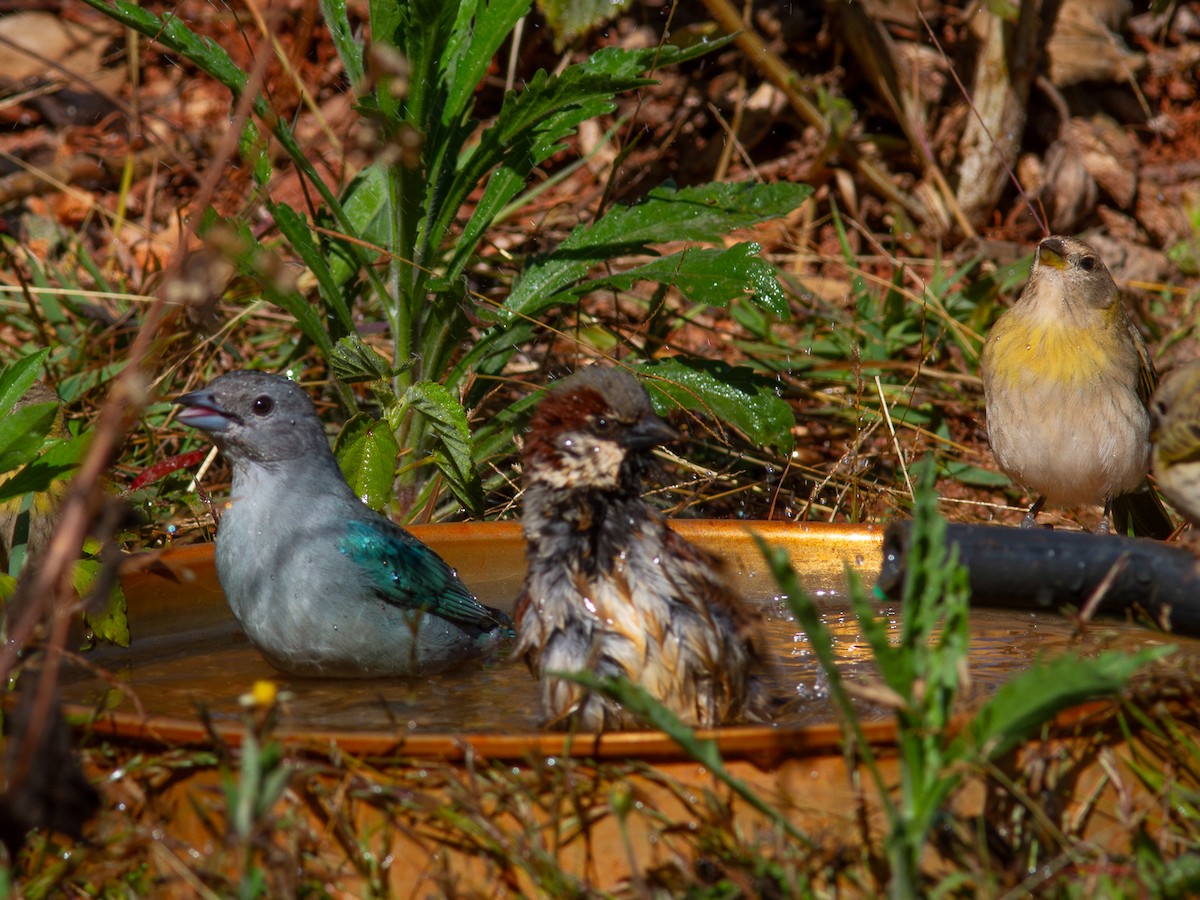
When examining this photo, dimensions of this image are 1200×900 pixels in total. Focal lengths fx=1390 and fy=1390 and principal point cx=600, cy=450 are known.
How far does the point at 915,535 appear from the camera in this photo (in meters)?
A: 2.43

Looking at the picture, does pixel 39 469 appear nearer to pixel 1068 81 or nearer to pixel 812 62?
pixel 812 62

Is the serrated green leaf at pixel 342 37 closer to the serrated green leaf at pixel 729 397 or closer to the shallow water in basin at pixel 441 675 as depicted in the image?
the serrated green leaf at pixel 729 397

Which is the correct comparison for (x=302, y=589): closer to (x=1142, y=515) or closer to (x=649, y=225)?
(x=649, y=225)

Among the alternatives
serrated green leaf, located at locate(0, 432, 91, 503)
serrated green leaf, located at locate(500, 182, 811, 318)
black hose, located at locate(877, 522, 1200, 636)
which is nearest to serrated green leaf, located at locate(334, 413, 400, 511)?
serrated green leaf, located at locate(500, 182, 811, 318)

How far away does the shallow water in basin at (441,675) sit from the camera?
3408mm

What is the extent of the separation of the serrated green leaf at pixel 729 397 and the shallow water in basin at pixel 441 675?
2.34 ft

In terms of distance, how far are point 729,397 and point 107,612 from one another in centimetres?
A: 226

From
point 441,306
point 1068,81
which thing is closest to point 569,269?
point 441,306

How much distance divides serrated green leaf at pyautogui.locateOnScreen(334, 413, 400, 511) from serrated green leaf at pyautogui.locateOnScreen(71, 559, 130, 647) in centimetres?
105

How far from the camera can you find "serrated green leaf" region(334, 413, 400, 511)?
459 centimetres

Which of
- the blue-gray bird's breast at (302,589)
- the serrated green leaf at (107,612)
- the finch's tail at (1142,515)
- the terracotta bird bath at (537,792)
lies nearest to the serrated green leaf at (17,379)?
the serrated green leaf at (107,612)

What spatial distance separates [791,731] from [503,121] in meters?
2.87

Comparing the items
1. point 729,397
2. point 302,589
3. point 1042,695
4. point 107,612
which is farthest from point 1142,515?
point 107,612

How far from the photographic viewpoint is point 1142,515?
561 cm
